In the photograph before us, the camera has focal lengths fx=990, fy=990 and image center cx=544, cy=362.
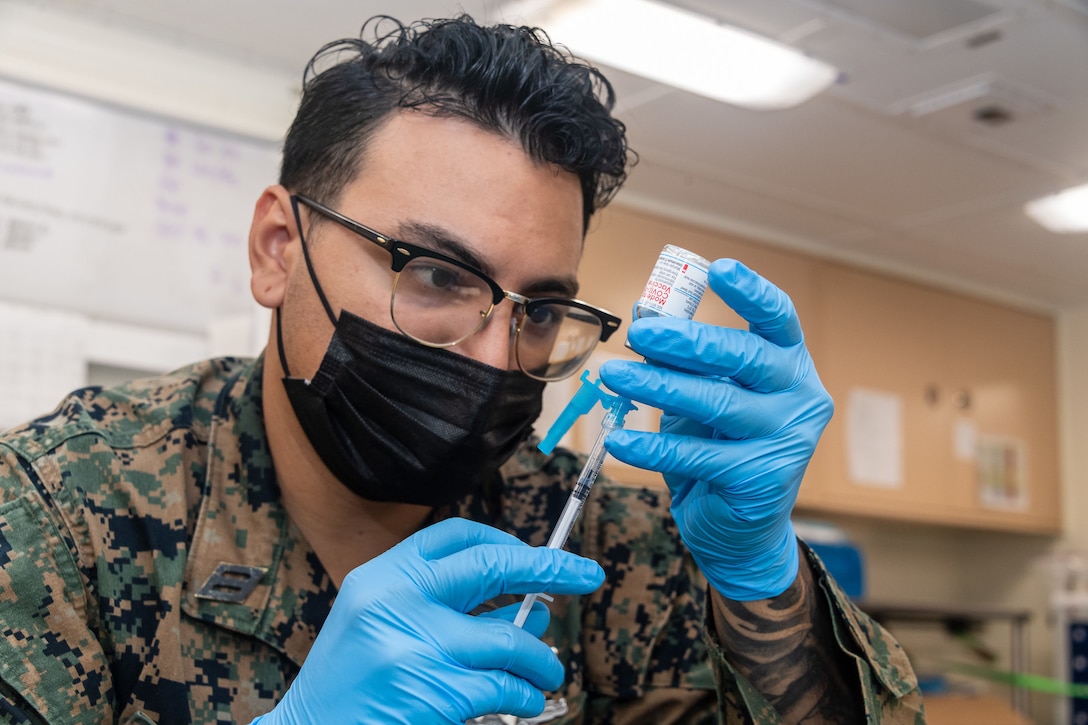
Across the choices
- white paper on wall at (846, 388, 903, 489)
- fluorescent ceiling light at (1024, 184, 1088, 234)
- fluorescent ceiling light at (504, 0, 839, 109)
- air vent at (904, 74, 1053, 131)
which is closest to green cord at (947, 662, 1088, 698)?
white paper on wall at (846, 388, 903, 489)

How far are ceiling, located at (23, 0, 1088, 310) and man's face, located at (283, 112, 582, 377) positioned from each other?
91 centimetres

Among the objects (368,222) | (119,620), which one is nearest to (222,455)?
(119,620)

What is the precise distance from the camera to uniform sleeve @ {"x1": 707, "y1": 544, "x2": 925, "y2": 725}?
3.28 feet

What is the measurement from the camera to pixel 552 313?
1.18 m

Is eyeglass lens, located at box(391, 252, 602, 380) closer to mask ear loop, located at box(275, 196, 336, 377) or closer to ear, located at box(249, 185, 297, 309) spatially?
mask ear loop, located at box(275, 196, 336, 377)

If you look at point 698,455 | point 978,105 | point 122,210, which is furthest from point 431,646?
point 978,105

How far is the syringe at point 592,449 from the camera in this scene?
0.90 m

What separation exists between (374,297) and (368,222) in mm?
86

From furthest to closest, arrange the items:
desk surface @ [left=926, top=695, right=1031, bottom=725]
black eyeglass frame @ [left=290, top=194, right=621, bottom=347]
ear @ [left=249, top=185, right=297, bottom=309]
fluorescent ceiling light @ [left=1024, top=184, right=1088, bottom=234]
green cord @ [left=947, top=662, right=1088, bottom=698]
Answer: green cord @ [left=947, top=662, right=1088, bottom=698]
fluorescent ceiling light @ [left=1024, top=184, right=1088, bottom=234]
desk surface @ [left=926, top=695, right=1031, bottom=725]
ear @ [left=249, top=185, right=297, bottom=309]
black eyeglass frame @ [left=290, top=194, right=621, bottom=347]

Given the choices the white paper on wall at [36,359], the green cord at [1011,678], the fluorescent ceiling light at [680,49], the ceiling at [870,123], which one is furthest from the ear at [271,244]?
the green cord at [1011,678]

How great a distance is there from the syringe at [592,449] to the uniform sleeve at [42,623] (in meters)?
0.42

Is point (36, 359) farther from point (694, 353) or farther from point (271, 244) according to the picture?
point (694, 353)

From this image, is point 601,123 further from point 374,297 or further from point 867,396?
point 867,396

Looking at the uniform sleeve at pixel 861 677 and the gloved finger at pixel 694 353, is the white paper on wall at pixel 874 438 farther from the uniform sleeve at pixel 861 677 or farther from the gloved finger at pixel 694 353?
the gloved finger at pixel 694 353
